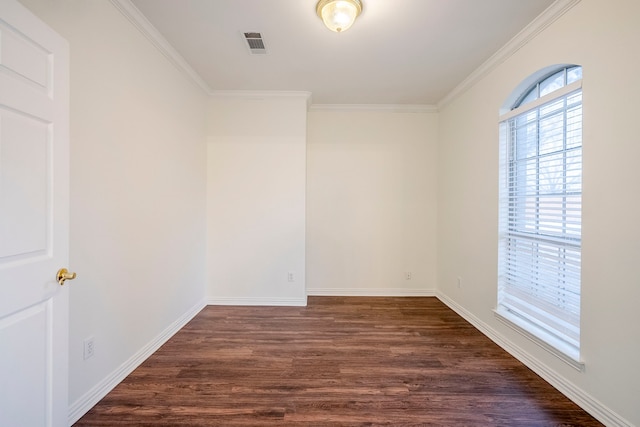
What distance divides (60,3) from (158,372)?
2.44 metres

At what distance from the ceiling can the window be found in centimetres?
65

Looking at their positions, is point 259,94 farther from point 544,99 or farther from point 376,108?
point 544,99

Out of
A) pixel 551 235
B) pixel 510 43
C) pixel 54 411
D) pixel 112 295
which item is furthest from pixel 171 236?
pixel 510 43

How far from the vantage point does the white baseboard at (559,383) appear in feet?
4.84

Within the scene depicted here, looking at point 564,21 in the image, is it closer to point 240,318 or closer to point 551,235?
point 551,235

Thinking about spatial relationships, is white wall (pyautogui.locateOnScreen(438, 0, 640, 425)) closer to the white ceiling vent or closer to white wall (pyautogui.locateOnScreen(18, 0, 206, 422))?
the white ceiling vent

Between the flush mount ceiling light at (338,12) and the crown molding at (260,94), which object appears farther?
the crown molding at (260,94)

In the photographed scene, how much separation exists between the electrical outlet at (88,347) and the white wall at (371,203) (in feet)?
7.99

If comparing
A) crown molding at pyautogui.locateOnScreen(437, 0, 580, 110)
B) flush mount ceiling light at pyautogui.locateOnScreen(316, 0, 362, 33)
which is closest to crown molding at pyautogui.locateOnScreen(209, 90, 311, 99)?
flush mount ceiling light at pyautogui.locateOnScreen(316, 0, 362, 33)

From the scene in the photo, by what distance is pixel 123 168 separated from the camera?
6.07 ft

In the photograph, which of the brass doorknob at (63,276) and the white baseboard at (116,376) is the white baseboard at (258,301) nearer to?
the white baseboard at (116,376)

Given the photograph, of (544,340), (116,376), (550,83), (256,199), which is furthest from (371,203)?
(116,376)

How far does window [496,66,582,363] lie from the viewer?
179 cm

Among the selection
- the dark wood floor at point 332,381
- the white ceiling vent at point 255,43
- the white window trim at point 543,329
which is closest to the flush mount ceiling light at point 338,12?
the white ceiling vent at point 255,43
